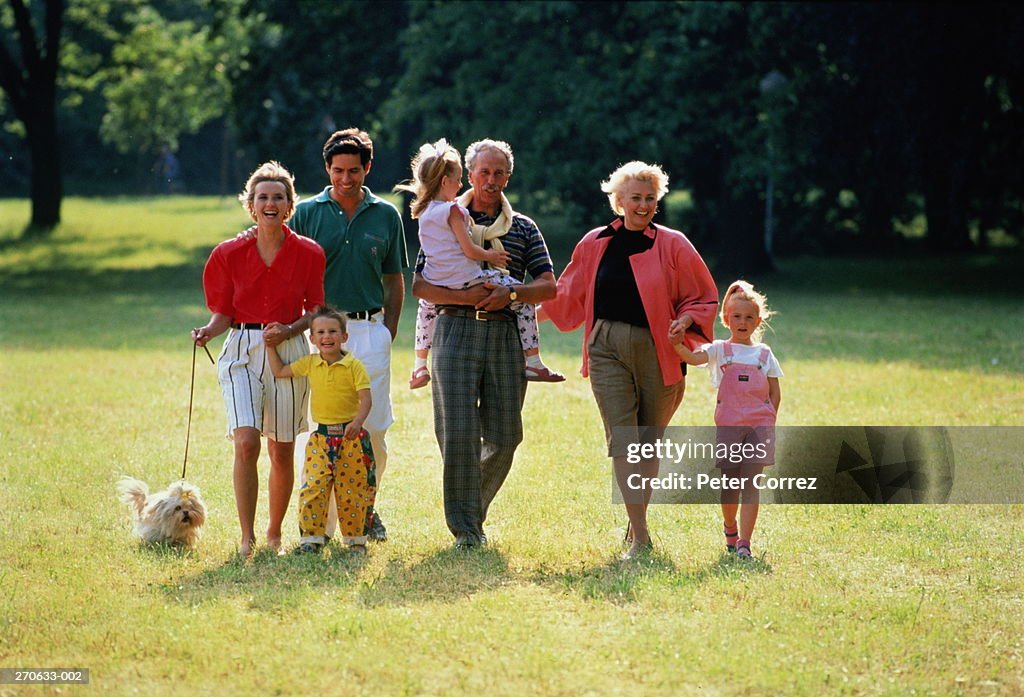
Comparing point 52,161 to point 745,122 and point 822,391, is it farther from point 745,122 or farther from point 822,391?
point 822,391

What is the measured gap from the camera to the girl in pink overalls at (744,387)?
6.79 metres

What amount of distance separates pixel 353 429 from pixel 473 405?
2.03 ft

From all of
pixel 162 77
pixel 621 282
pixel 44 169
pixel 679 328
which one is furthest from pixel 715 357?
pixel 162 77

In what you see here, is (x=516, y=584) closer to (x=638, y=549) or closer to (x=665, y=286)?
(x=638, y=549)

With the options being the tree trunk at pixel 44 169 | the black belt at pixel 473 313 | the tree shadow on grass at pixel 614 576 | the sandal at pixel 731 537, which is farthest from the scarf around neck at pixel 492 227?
the tree trunk at pixel 44 169

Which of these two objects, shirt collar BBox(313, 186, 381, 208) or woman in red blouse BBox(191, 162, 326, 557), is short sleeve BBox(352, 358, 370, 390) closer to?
woman in red blouse BBox(191, 162, 326, 557)

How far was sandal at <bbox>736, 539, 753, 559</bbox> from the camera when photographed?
6895 mm

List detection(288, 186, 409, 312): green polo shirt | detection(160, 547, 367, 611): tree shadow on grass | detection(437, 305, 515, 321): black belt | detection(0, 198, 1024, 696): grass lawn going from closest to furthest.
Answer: detection(0, 198, 1024, 696): grass lawn
detection(160, 547, 367, 611): tree shadow on grass
detection(437, 305, 515, 321): black belt
detection(288, 186, 409, 312): green polo shirt

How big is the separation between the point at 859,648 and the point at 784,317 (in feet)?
47.4

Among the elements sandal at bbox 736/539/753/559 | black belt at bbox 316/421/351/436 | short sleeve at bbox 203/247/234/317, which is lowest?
sandal at bbox 736/539/753/559

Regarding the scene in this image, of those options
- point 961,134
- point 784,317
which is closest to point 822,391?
point 784,317

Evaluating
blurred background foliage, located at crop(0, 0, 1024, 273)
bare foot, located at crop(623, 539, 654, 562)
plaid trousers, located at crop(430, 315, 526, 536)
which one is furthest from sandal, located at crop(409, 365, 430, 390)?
blurred background foliage, located at crop(0, 0, 1024, 273)

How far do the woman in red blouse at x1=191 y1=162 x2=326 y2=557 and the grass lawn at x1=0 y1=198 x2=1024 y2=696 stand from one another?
658 millimetres

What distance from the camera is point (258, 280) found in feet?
22.5
